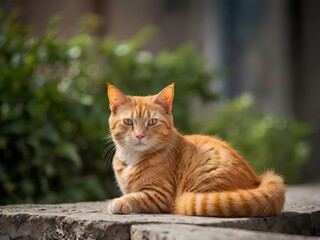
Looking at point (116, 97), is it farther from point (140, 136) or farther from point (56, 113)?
point (56, 113)

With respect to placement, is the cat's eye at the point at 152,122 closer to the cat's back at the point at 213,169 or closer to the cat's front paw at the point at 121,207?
the cat's back at the point at 213,169

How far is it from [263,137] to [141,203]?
3.51 meters

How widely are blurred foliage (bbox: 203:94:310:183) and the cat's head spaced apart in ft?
9.23

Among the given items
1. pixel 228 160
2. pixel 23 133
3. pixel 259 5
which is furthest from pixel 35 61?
pixel 259 5

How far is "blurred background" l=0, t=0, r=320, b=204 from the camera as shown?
4.02 metres

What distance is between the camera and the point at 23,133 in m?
3.92

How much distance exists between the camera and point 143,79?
5.14m

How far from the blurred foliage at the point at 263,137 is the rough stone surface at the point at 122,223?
275 cm

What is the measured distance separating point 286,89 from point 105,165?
308 cm

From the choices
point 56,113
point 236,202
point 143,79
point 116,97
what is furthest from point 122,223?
point 143,79

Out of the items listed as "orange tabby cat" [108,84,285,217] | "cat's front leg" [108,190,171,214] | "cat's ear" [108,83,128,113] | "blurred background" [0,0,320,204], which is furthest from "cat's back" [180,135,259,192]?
"blurred background" [0,0,320,204]

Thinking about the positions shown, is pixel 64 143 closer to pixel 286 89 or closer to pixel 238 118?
pixel 238 118

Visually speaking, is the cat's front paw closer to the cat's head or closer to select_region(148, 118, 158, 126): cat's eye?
the cat's head

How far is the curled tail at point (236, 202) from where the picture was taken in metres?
2.20
